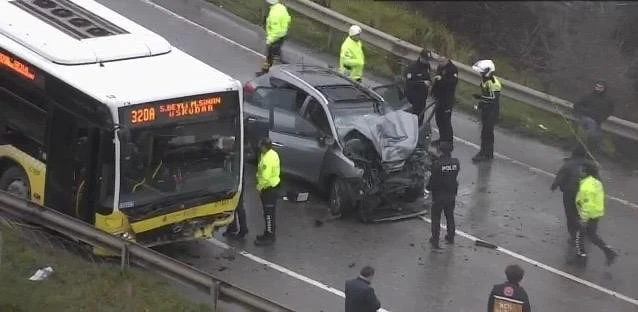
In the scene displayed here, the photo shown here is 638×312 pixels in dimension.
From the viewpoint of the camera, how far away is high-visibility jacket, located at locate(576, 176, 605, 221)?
14.2 metres

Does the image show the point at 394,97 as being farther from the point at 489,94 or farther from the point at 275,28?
the point at 275,28

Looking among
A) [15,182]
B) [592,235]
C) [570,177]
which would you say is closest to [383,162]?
[570,177]

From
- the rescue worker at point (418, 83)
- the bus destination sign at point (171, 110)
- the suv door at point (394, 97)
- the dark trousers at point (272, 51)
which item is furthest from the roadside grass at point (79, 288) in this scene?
the dark trousers at point (272, 51)

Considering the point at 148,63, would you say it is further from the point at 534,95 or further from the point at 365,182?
the point at 534,95

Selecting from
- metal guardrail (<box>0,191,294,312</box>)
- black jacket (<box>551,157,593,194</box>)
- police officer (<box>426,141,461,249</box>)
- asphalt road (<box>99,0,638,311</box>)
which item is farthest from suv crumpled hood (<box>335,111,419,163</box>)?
metal guardrail (<box>0,191,294,312</box>)

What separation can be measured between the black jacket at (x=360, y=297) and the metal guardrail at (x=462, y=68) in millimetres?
9126

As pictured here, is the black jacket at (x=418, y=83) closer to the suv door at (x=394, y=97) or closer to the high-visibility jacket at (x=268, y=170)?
the suv door at (x=394, y=97)

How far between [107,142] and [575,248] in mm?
6577

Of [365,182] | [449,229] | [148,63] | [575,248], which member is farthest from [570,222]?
[148,63]

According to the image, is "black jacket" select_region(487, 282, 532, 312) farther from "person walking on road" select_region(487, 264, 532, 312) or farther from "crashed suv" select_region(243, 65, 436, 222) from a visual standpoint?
"crashed suv" select_region(243, 65, 436, 222)

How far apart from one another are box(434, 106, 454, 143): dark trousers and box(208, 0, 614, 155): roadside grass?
2011 millimetres

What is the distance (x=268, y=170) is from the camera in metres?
14.2

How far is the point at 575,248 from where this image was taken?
1496 cm

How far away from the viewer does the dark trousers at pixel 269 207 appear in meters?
14.3
